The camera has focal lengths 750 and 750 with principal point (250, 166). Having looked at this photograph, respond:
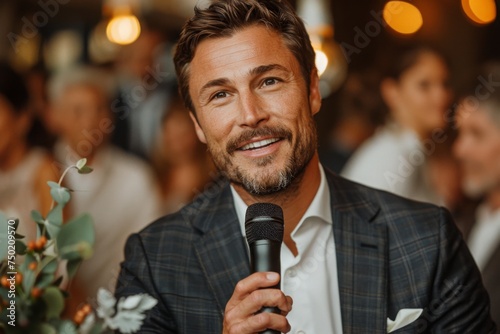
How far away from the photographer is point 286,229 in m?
1.76

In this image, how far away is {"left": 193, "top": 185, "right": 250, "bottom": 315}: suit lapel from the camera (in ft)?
5.61

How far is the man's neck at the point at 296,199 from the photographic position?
1.73 meters

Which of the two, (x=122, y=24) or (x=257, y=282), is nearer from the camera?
(x=257, y=282)

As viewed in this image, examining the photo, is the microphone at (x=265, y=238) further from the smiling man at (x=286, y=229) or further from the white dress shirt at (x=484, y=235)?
the white dress shirt at (x=484, y=235)

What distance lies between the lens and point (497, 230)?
3.49 metres

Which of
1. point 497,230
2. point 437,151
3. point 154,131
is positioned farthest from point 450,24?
point 154,131

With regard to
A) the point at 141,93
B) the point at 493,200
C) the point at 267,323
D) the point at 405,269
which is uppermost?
the point at 141,93

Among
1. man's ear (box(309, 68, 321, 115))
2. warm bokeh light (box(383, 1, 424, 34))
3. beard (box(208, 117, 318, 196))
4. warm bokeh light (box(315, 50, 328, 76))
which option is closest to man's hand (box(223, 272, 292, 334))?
beard (box(208, 117, 318, 196))

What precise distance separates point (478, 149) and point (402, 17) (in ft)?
2.60

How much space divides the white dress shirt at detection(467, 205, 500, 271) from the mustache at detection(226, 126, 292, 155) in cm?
207

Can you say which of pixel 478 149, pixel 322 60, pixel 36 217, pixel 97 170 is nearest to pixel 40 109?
pixel 97 170

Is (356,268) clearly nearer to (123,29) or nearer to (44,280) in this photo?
(44,280)

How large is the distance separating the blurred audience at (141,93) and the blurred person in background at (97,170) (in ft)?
0.20

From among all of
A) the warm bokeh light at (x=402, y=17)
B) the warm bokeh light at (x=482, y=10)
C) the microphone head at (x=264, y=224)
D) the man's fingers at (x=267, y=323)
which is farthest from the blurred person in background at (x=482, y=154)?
Answer: the man's fingers at (x=267, y=323)
